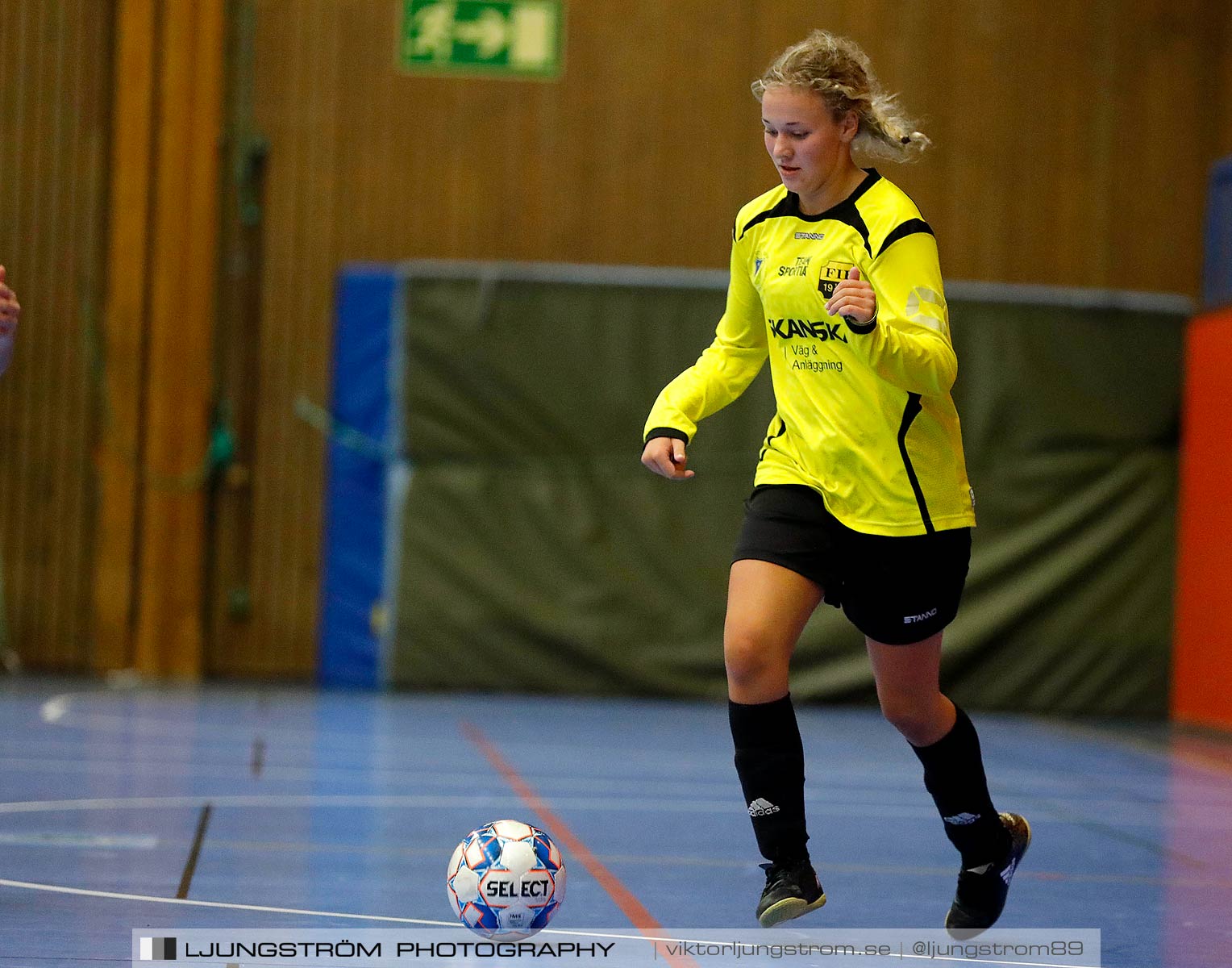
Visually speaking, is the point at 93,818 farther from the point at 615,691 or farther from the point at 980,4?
the point at 980,4

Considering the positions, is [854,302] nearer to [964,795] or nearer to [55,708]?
[964,795]

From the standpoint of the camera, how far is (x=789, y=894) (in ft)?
10.1

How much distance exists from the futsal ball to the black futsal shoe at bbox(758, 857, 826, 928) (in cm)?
41

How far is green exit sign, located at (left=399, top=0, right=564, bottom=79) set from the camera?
10008mm

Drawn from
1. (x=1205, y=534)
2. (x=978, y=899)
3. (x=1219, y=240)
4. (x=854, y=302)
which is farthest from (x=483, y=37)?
(x=978, y=899)

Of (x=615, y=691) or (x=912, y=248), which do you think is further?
(x=615, y=691)

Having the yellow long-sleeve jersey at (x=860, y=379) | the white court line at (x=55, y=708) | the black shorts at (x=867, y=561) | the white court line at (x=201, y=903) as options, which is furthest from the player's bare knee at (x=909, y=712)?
the white court line at (x=55, y=708)

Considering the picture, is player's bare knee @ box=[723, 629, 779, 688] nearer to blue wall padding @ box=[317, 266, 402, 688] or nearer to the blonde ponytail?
the blonde ponytail

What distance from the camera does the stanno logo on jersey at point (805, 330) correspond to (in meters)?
3.29

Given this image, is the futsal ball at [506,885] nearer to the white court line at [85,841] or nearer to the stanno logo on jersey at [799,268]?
the stanno logo on jersey at [799,268]

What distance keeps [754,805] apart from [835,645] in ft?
22.2

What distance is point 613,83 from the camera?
1013 cm

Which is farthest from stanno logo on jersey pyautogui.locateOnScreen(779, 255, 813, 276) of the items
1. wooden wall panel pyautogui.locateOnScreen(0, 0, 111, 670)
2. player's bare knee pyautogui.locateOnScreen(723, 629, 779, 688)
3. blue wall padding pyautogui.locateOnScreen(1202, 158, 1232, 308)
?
wooden wall panel pyautogui.locateOnScreen(0, 0, 111, 670)

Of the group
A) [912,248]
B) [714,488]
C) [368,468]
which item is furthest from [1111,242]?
[912,248]
